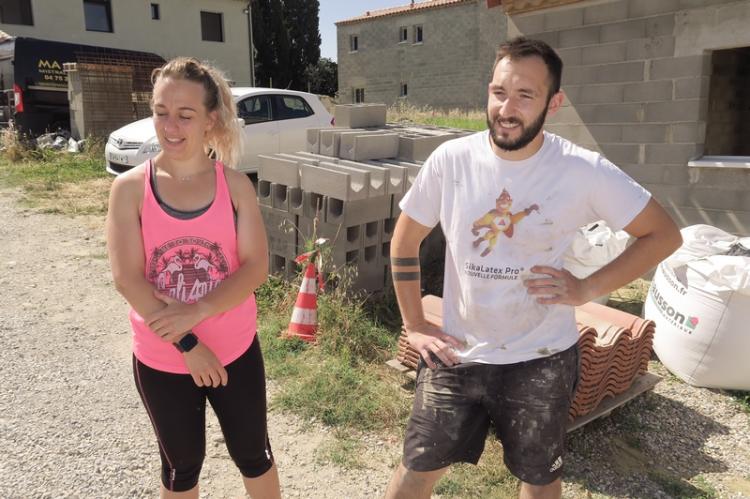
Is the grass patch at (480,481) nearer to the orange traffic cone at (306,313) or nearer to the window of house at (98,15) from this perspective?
the orange traffic cone at (306,313)

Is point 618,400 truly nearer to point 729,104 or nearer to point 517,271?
point 517,271

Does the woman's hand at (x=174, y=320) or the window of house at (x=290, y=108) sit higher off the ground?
the window of house at (x=290, y=108)

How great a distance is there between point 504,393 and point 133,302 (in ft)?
4.18

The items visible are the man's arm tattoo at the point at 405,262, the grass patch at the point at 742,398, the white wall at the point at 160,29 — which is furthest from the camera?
the white wall at the point at 160,29

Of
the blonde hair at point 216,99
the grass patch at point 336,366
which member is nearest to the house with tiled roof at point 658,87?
the grass patch at point 336,366

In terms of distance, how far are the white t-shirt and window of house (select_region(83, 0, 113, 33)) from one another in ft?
72.3

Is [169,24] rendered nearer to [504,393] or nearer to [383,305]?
[383,305]

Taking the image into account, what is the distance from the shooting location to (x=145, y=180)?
6.43 feet

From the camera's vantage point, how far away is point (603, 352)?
11.3 feet

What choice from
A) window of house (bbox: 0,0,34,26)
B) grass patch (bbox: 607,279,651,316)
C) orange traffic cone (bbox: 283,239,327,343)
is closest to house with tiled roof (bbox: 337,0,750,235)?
grass patch (bbox: 607,279,651,316)

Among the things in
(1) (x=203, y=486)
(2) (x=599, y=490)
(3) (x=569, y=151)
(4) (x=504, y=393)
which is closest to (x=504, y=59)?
(3) (x=569, y=151)

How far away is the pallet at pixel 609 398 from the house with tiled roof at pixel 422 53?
1129 inches

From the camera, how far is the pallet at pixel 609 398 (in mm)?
3344

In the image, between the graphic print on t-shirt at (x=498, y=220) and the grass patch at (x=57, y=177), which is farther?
the grass patch at (x=57, y=177)
